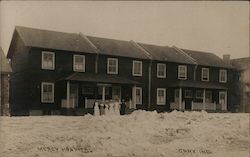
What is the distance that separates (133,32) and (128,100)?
0.80 m

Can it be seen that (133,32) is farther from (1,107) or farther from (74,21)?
(1,107)

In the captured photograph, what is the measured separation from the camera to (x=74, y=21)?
3.83 meters

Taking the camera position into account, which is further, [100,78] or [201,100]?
[201,100]

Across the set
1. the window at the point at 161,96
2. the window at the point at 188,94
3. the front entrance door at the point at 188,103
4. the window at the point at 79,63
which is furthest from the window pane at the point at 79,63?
the front entrance door at the point at 188,103

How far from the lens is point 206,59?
5152mm

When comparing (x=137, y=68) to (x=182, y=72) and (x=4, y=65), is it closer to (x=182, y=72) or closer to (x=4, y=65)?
(x=182, y=72)

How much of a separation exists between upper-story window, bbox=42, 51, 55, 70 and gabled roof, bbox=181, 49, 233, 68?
160 centimetres

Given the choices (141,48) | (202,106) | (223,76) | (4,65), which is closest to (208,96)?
(202,106)

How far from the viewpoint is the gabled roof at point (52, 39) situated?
3.69 meters

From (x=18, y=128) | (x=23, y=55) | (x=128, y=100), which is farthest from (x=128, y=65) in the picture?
(x=18, y=128)

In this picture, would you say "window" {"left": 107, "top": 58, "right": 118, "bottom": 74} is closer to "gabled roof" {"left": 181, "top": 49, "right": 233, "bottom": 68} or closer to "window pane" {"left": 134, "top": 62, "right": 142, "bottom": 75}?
"window pane" {"left": 134, "top": 62, "right": 142, "bottom": 75}

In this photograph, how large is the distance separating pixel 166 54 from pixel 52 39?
5.03 feet

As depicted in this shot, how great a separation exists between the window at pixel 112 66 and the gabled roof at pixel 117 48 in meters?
0.14

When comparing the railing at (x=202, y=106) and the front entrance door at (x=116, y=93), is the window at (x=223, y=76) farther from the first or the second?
the front entrance door at (x=116, y=93)
